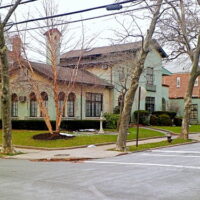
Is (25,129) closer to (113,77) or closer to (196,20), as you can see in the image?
(113,77)

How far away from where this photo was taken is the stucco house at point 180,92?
1881 inches

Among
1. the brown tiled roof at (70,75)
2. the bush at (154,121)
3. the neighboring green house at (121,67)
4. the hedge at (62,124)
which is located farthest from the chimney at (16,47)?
the bush at (154,121)

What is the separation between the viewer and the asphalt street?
316 inches

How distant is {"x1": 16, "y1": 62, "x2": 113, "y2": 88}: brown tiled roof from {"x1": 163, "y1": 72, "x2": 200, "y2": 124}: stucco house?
48.1ft

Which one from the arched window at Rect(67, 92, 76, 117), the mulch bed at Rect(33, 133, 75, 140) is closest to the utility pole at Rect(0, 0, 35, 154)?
the mulch bed at Rect(33, 133, 75, 140)

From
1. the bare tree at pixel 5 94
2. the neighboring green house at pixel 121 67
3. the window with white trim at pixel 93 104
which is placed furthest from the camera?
the window with white trim at pixel 93 104

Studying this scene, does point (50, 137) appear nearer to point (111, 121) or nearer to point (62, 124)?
point (62, 124)

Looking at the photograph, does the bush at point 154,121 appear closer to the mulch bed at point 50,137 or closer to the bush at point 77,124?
the bush at point 77,124

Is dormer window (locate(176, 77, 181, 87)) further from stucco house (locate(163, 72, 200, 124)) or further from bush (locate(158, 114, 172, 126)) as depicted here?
bush (locate(158, 114, 172, 126))

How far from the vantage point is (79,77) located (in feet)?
109

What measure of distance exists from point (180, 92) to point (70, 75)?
3158 centimetres

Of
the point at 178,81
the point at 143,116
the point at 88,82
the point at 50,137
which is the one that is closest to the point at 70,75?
the point at 50,137

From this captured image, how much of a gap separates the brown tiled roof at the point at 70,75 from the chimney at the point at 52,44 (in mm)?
1912

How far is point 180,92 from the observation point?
180 ft
